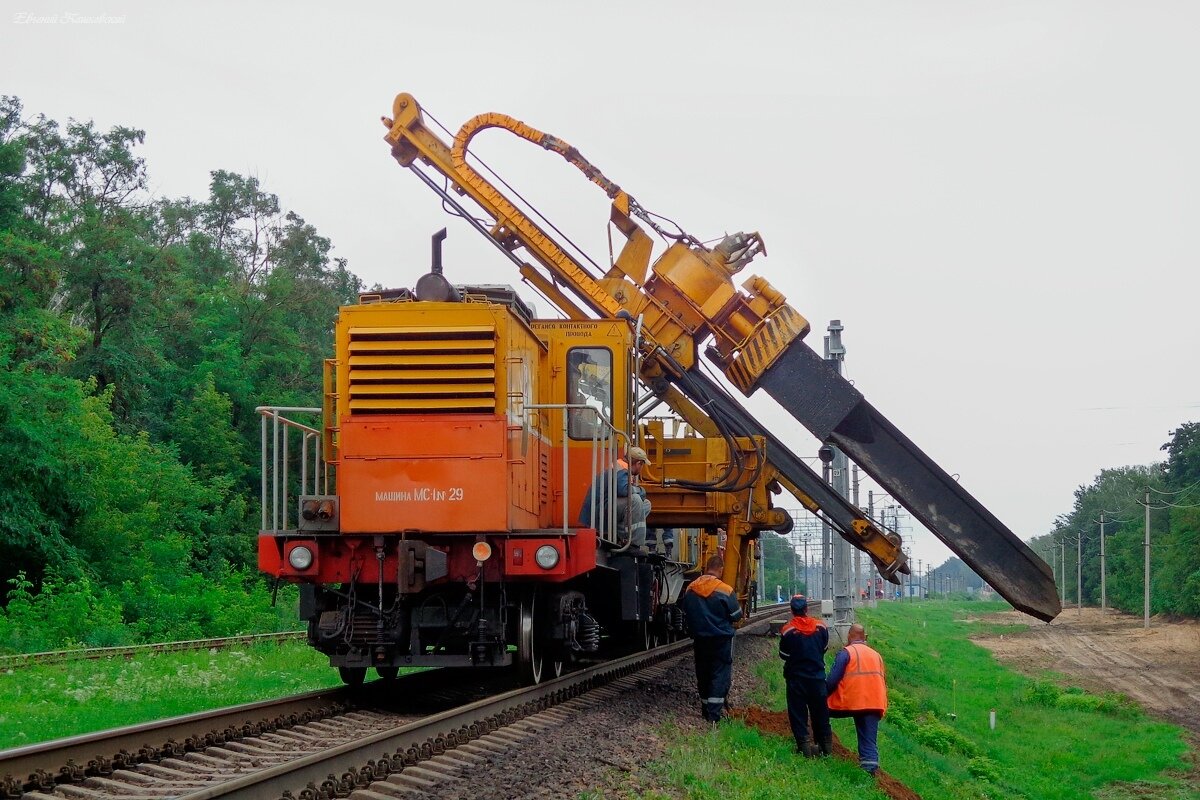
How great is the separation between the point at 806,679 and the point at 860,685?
18.3 inches

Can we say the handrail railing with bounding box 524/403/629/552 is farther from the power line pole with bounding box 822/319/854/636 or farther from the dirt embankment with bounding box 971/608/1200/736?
the dirt embankment with bounding box 971/608/1200/736

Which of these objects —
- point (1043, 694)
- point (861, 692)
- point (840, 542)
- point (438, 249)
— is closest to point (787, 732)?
point (861, 692)

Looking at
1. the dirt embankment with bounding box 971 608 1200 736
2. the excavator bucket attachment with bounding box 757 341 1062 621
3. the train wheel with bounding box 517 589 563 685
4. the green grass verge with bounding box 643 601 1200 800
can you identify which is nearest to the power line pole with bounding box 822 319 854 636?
the green grass verge with bounding box 643 601 1200 800

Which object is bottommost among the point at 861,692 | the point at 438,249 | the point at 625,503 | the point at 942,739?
the point at 942,739

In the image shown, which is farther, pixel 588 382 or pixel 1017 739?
pixel 1017 739

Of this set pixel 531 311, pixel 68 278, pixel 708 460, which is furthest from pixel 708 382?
pixel 68 278

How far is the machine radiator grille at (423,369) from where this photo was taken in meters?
10.0

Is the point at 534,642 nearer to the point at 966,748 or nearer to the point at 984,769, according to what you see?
the point at 984,769

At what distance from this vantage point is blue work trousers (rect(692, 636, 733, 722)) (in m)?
10.6

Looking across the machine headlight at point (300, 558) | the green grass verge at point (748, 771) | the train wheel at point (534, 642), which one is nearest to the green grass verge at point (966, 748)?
the green grass verge at point (748, 771)

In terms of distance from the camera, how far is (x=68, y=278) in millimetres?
34688

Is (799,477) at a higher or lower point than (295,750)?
higher

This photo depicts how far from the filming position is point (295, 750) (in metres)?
7.57

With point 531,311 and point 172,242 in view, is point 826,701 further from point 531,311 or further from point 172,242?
point 172,242
